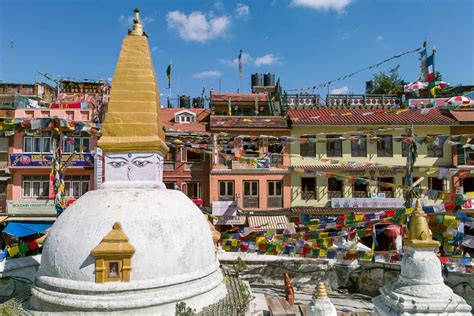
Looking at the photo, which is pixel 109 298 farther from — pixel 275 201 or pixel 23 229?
pixel 275 201

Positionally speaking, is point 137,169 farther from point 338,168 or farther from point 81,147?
point 338,168

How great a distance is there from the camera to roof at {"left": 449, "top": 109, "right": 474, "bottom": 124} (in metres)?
27.5

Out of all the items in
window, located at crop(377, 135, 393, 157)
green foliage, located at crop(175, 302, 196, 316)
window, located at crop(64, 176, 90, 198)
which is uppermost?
window, located at crop(377, 135, 393, 157)

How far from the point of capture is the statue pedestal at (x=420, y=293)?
7.73 metres

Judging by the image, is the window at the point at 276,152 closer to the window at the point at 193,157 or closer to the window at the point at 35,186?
the window at the point at 193,157

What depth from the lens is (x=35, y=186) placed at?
86.3 feet

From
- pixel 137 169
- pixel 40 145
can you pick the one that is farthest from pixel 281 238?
pixel 40 145

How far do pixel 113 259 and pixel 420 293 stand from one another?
634 cm

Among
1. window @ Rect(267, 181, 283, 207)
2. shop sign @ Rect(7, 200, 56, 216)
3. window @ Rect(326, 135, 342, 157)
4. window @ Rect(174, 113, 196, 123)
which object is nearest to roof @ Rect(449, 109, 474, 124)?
window @ Rect(326, 135, 342, 157)

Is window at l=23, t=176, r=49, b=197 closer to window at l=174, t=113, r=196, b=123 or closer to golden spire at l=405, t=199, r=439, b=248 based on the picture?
window at l=174, t=113, r=196, b=123

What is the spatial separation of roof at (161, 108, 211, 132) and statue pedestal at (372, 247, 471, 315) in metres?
21.0

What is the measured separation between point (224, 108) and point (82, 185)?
40.9ft

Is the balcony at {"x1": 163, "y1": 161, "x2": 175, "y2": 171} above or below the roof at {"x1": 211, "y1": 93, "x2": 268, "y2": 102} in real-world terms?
below

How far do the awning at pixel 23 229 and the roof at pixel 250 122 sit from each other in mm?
12212
